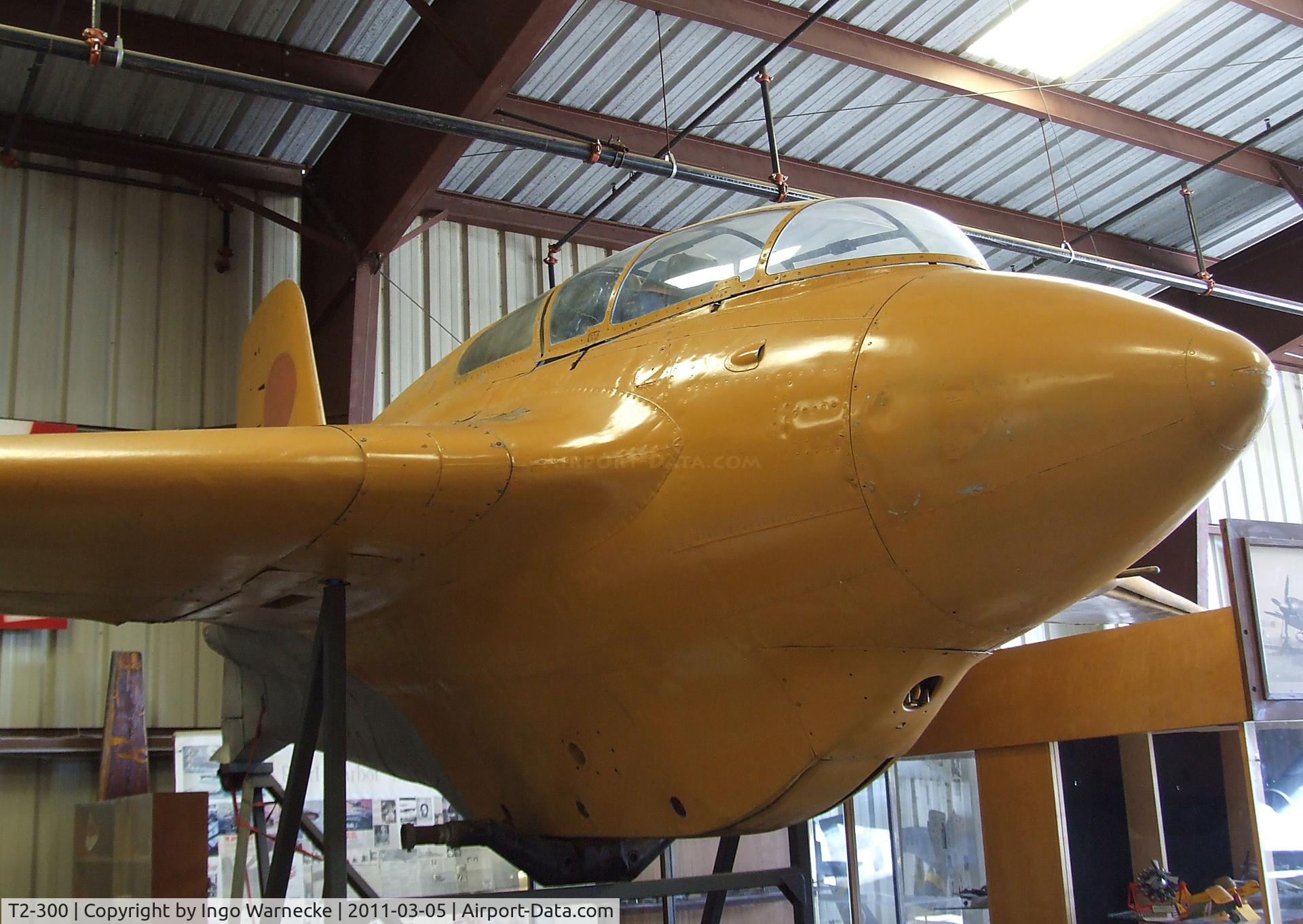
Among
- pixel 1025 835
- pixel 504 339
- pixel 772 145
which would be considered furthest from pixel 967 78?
pixel 504 339

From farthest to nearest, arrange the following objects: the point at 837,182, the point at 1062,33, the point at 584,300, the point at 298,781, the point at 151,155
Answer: the point at 837,182
the point at 151,155
the point at 1062,33
the point at 584,300
the point at 298,781

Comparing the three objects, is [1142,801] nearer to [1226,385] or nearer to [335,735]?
[1226,385]

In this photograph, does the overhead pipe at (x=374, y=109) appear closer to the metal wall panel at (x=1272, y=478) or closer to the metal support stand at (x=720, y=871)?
the metal support stand at (x=720, y=871)

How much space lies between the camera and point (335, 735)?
4168 mm

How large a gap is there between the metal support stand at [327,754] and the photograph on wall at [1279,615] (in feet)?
15.6

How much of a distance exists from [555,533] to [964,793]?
19.4 feet

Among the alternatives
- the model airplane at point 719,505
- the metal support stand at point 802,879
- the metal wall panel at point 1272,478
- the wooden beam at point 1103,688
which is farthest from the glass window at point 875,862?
the metal wall panel at point 1272,478

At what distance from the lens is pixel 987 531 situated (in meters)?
3.24

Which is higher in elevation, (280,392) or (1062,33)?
(1062,33)

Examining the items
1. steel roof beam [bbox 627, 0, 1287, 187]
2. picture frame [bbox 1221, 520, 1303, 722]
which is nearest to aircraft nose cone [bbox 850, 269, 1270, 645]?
picture frame [bbox 1221, 520, 1303, 722]

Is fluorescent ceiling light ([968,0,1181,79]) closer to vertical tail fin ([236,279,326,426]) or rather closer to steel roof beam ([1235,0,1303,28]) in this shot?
steel roof beam ([1235,0,1303,28])

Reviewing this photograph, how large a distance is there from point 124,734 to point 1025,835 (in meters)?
7.07

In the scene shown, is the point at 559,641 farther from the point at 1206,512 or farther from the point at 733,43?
the point at 1206,512

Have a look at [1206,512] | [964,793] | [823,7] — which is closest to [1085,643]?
[964,793]
